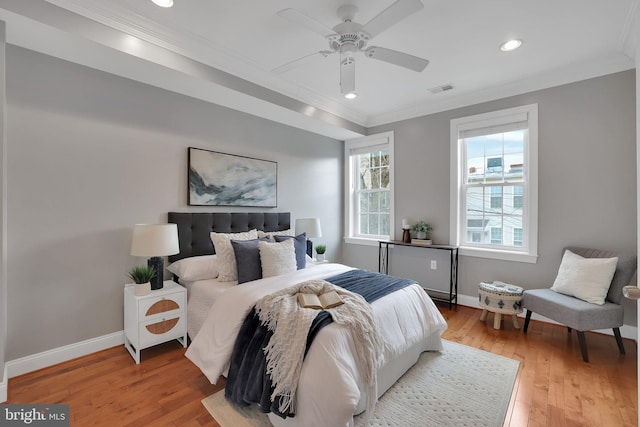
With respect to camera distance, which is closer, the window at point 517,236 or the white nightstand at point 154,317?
the white nightstand at point 154,317

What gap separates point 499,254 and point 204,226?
11.5 ft

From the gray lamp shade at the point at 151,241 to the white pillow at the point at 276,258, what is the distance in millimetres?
806

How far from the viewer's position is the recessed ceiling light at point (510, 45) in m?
2.55

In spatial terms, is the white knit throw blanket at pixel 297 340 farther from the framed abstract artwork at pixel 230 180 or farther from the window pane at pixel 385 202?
the window pane at pixel 385 202

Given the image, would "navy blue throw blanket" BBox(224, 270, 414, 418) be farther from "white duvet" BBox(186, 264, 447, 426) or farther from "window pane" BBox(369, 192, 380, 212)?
"window pane" BBox(369, 192, 380, 212)

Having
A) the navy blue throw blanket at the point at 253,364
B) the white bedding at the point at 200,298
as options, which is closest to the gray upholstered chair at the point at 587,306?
the navy blue throw blanket at the point at 253,364

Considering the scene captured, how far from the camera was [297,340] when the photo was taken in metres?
1.64

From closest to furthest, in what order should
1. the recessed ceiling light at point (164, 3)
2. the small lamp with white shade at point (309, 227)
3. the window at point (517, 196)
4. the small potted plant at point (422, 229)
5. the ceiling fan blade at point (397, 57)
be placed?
the recessed ceiling light at point (164, 3) → the ceiling fan blade at point (397, 57) → the window at point (517, 196) → the small lamp with white shade at point (309, 227) → the small potted plant at point (422, 229)

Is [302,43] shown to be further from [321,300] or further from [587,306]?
[587,306]

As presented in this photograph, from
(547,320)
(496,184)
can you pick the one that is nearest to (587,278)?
(547,320)

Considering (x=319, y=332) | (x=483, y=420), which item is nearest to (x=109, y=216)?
(x=319, y=332)

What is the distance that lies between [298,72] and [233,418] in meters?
3.10

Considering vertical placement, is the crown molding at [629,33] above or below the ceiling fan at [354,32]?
above

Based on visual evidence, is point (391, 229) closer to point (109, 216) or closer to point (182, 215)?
point (182, 215)
